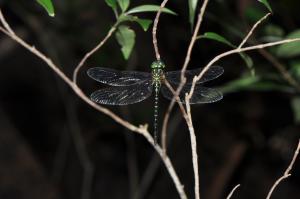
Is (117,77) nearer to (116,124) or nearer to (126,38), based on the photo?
(126,38)

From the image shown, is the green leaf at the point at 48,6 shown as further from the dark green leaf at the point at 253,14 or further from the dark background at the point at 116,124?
the dark background at the point at 116,124

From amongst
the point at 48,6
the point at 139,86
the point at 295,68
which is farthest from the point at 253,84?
the point at 48,6

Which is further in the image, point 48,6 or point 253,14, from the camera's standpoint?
point 253,14

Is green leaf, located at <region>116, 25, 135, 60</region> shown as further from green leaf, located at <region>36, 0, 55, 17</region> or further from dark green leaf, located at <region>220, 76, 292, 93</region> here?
dark green leaf, located at <region>220, 76, 292, 93</region>

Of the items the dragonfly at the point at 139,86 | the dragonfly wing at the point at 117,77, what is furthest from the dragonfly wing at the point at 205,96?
the dragonfly wing at the point at 117,77

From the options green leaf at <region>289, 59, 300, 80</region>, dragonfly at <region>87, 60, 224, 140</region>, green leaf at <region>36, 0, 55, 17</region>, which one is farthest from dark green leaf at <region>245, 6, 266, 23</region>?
green leaf at <region>36, 0, 55, 17</region>

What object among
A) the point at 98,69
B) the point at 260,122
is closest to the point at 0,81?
the point at 260,122
